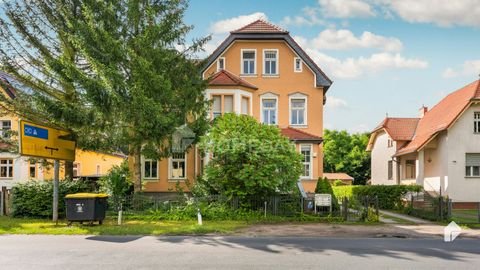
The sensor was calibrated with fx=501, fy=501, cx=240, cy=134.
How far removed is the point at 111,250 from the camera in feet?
40.8

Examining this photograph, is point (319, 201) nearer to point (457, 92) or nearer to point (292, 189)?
point (292, 189)

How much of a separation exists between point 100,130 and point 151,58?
4015mm

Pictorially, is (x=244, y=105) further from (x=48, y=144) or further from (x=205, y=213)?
(x=48, y=144)

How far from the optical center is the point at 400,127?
41.6m

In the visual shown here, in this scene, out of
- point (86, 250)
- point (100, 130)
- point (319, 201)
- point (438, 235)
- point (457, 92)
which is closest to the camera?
point (86, 250)

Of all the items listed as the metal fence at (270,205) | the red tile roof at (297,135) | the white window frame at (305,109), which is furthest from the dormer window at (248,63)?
the metal fence at (270,205)

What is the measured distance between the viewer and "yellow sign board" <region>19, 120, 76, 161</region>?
18.5m

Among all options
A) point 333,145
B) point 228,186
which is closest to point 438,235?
point 228,186

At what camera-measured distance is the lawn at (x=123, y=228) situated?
54.1 feet

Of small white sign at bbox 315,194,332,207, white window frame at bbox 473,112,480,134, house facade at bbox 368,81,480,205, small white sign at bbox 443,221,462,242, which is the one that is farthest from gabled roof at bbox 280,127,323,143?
small white sign at bbox 443,221,462,242

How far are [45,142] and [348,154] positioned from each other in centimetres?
6627

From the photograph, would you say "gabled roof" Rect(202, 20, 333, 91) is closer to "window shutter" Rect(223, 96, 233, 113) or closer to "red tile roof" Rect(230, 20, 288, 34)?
"red tile roof" Rect(230, 20, 288, 34)

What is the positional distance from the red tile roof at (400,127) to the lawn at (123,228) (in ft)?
79.8

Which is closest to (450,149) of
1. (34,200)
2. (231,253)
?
(231,253)
